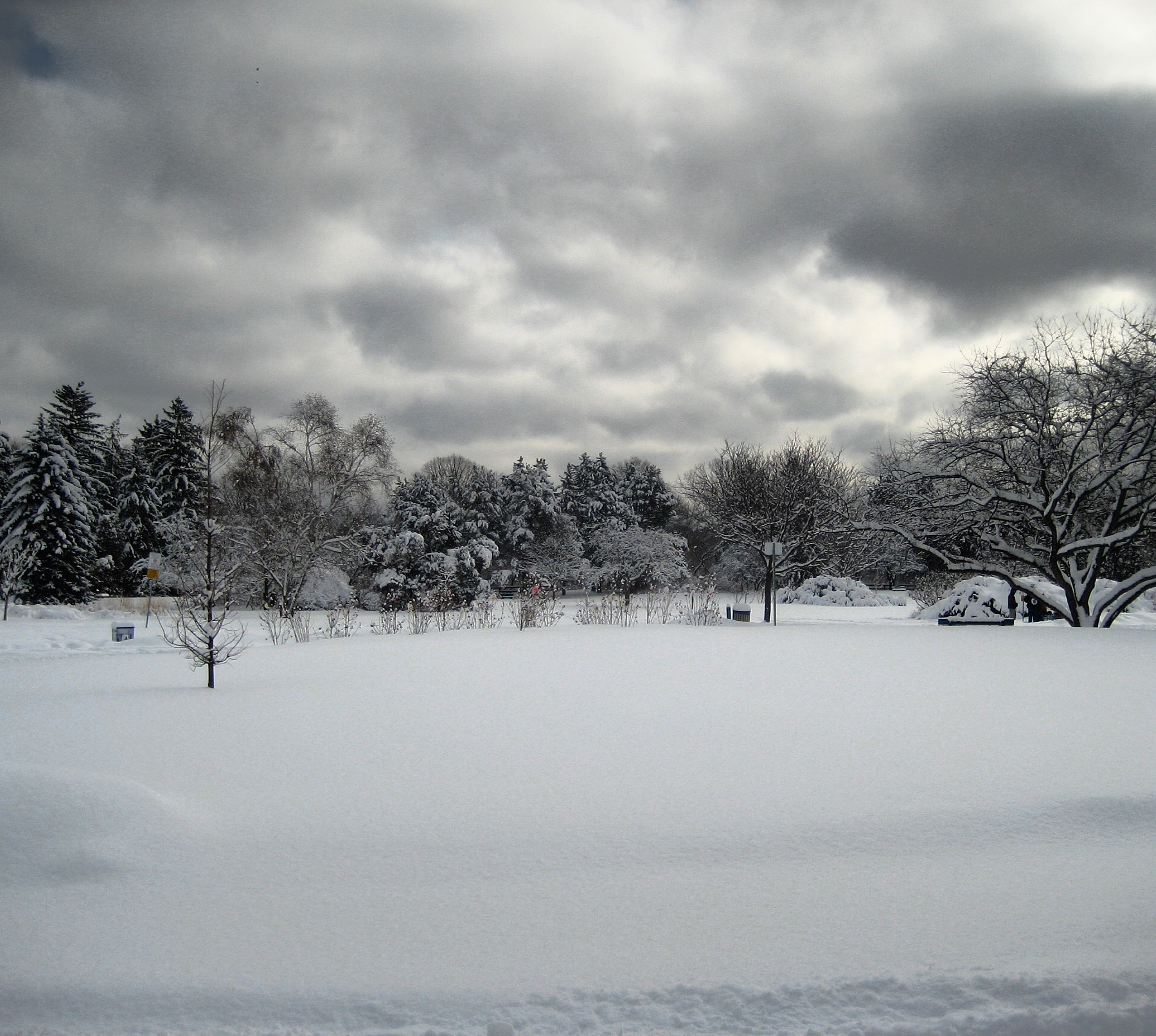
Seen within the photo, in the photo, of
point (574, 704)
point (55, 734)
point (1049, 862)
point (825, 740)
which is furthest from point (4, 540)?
point (1049, 862)

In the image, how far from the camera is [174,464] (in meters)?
41.0

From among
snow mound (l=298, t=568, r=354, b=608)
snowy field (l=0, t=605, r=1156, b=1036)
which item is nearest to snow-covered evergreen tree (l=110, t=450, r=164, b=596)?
snow mound (l=298, t=568, r=354, b=608)

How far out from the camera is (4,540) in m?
30.2

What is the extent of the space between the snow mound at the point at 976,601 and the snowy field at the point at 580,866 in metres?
14.7

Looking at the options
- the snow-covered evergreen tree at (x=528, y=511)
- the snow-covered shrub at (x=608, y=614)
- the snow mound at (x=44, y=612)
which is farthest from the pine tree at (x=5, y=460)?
the snow-covered shrub at (x=608, y=614)

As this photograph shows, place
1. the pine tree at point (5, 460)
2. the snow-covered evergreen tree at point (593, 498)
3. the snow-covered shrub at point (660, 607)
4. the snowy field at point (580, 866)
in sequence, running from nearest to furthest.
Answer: the snowy field at point (580, 866), the snow-covered shrub at point (660, 607), the pine tree at point (5, 460), the snow-covered evergreen tree at point (593, 498)

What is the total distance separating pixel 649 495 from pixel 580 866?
162 ft

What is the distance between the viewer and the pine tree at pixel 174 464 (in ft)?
132

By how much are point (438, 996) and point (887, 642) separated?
12672mm

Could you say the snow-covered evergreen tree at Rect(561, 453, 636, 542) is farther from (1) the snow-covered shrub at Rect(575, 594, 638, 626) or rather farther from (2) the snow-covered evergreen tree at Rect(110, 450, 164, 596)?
(1) the snow-covered shrub at Rect(575, 594, 638, 626)

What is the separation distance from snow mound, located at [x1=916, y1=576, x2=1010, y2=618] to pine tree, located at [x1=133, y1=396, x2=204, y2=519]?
35.9m

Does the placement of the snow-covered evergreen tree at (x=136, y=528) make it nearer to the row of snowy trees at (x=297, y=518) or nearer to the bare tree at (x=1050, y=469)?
the row of snowy trees at (x=297, y=518)

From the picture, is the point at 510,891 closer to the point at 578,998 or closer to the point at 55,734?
the point at 578,998

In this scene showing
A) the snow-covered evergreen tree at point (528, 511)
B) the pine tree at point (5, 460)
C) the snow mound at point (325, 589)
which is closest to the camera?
the snow mound at point (325, 589)
